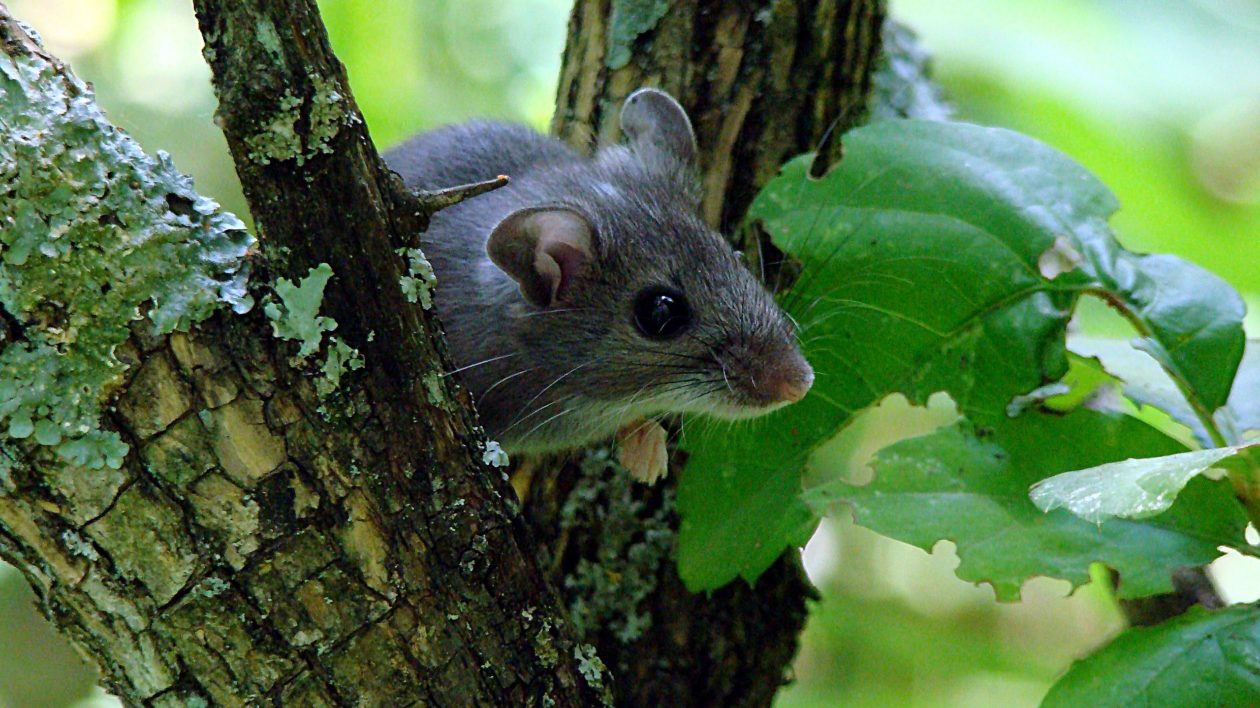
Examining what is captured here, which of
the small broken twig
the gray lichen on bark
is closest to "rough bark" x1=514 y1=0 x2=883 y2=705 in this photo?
the small broken twig

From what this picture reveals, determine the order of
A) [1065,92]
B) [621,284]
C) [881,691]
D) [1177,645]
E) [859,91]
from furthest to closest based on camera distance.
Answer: [881,691] → [1065,92] → [859,91] → [621,284] → [1177,645]

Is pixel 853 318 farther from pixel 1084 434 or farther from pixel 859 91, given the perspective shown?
pixel 859 91

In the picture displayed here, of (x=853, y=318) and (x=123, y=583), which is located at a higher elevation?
(x=123, y=583)

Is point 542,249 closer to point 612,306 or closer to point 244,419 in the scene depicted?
point 612,306

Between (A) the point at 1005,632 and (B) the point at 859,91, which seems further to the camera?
(A) the point at 1005,632

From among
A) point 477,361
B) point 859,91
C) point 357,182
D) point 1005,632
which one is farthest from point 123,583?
point 1005,632

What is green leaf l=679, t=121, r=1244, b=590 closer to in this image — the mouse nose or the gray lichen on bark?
the mouse nose

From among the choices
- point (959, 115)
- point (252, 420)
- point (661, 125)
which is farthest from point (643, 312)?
point (959, 115)
